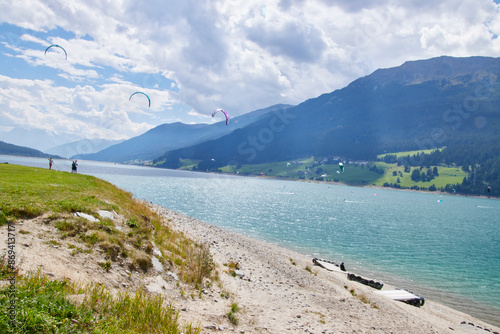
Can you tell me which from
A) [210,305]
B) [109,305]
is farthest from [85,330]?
[210,305]

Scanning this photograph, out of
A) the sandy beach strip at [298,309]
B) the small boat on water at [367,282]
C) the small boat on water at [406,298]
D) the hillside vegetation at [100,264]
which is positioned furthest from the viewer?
the small boat on water at [367,282]

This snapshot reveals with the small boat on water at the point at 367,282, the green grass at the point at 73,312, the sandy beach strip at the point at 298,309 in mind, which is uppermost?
the green grass at the point at 73,312

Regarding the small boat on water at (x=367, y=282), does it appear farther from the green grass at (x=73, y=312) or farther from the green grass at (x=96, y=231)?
the green grass at (x=73, y=312)

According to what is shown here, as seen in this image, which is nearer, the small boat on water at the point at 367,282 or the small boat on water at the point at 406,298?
the small boat on water at the point at 406,298

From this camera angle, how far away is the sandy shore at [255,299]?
1130cm

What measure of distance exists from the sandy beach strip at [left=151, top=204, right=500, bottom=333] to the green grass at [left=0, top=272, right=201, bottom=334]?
2706mm

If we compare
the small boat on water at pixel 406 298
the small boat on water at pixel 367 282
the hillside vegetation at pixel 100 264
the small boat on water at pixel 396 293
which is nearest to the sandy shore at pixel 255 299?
the hillside vegetation at pixel 100 264

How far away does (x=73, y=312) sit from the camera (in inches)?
287

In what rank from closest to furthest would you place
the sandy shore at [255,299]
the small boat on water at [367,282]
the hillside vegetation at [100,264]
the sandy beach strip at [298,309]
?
1. the hillside vegetation at [100,264]
2. the sandy shore at [255,299]
3. the sandy beach strip at [298,309]
4. the small boat on water at [367,282]

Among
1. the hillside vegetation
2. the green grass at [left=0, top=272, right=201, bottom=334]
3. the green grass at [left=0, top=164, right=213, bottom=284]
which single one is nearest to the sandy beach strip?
the hillside vegetation

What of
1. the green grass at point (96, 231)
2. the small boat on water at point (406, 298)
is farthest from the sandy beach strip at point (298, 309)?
the green grass at point (96, 231)

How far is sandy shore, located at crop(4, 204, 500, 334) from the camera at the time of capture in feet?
37.1

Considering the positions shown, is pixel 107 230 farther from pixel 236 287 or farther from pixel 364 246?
pixel 364 246

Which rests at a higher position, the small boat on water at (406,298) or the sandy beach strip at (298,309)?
the sandy beach strip at (298,309)
